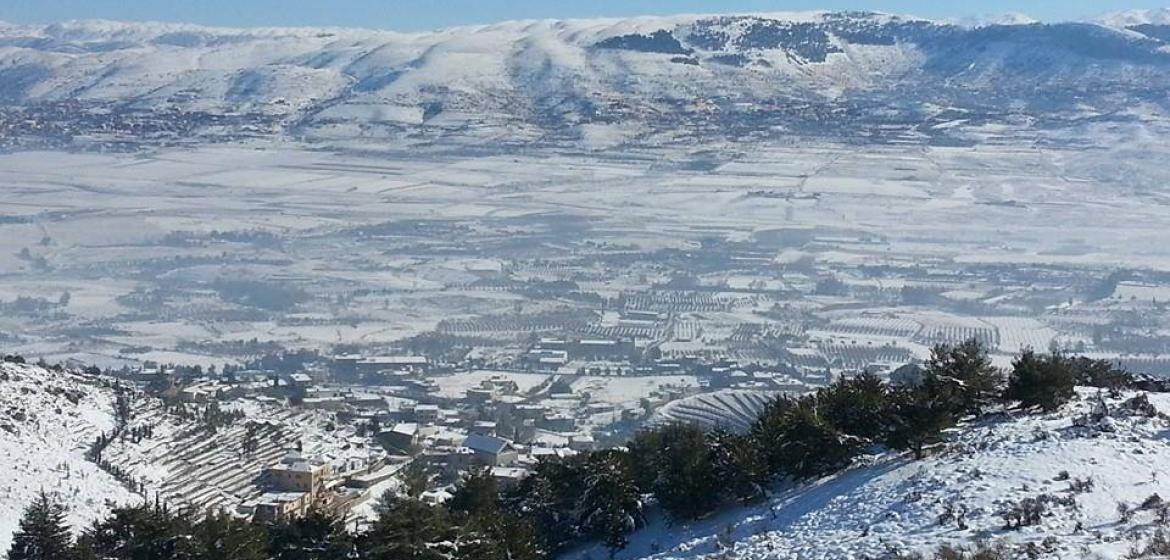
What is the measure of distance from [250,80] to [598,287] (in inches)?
2404

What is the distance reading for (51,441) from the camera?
52.6 ft

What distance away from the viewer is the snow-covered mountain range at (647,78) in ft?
229

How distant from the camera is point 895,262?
36719 mm

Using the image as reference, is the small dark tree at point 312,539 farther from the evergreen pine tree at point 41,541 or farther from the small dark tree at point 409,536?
the evergreen pine tree at point 41,541

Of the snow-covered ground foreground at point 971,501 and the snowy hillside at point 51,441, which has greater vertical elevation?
the snow-covered ground foreground at point 971,501

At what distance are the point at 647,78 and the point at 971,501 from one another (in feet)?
245

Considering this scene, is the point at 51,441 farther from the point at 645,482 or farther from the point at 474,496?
the point at 645,482

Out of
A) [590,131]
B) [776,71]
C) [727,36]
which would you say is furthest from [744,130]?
[727,36]

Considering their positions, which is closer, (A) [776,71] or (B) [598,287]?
(B) [598,287]

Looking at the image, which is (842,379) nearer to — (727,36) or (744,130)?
(744,130)

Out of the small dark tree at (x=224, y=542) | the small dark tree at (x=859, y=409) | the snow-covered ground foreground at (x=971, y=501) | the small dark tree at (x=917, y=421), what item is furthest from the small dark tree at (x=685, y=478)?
the small dark tree at (x=224, y=542)

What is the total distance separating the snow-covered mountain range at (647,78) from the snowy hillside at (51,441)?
4989 cm

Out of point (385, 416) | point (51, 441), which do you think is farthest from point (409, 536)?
point (385, 416)

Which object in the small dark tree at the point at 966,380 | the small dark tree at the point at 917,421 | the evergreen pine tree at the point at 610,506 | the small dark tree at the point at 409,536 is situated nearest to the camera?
the small dark tree at the point at 409,536
